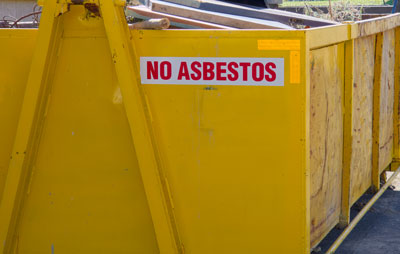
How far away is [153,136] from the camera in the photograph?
3.60m

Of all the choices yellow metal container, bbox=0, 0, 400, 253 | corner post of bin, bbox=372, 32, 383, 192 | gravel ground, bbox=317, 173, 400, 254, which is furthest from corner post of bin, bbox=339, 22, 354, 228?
corner post of bin, bbox=372, 32, 383, 192

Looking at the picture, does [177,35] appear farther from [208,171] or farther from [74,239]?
[74,239]

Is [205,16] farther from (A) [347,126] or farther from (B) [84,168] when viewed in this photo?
(A) [347,126]

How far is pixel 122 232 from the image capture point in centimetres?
378

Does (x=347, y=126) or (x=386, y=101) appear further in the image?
(x=386, y=101)

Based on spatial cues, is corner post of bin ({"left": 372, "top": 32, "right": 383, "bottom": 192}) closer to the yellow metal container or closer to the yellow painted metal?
the yellow painted metal

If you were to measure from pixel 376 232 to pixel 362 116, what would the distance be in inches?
40.9

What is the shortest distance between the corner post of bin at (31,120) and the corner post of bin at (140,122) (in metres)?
0.33

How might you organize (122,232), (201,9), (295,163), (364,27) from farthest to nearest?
(364,27), (201,9), (122,232), (295,163)

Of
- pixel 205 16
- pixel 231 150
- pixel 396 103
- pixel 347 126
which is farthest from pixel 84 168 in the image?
pixel 396 103

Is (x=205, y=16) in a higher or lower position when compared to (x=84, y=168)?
higher

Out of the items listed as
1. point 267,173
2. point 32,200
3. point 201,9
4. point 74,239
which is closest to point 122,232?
point 74,239

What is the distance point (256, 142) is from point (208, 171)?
13.0 inches

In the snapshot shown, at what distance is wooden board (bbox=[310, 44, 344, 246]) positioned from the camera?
3.95 m
